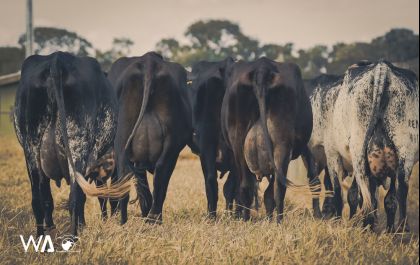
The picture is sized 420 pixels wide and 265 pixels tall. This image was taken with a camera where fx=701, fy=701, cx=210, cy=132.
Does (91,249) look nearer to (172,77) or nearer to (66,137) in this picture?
(66,137)

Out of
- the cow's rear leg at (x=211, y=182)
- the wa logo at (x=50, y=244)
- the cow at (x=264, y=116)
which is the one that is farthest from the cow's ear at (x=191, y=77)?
the wa logo at (x=50, y=244)

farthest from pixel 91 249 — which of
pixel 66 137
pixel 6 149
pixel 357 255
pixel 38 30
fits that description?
pixel 38 30

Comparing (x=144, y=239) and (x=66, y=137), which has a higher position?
(x=66, y=137)

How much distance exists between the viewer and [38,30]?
5612 centimetres

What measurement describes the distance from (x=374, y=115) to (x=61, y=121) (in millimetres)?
3375

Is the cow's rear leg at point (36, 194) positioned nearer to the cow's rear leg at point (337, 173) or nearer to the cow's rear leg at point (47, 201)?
the cow's rear leg at point (47, 201)

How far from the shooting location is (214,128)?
8.55 m

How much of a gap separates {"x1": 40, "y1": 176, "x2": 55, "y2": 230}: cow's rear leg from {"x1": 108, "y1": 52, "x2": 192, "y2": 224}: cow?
1.12 metres

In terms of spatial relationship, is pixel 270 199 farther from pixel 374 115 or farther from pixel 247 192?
pixel 374 115

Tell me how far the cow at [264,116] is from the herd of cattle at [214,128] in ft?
0.04

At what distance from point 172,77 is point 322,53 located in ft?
149

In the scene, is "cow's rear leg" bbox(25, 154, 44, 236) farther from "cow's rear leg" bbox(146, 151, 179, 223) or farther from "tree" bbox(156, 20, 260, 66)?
"tree" bbox(156, 20, 260, 66)

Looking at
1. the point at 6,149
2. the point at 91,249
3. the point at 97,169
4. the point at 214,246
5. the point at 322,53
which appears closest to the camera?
the point at 91,249

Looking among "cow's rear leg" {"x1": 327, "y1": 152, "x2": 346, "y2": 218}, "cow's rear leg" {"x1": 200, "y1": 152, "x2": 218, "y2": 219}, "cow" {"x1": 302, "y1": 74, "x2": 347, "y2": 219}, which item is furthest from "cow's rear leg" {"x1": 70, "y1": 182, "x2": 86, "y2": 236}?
"cow's rear leg" {"x1": 327, "y1": 152, "x2": 346, "y2": 218}
